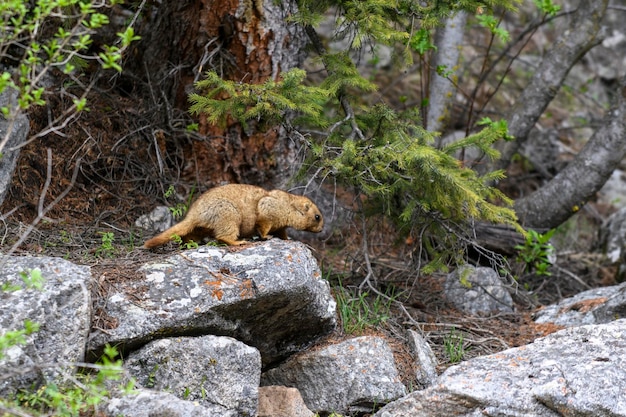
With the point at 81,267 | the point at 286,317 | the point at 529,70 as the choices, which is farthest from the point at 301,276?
the point at 529,70

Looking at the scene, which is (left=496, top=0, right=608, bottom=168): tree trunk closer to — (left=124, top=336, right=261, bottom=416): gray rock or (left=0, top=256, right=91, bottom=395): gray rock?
(left=124, top=336, right=261, bottom=416): gray rock

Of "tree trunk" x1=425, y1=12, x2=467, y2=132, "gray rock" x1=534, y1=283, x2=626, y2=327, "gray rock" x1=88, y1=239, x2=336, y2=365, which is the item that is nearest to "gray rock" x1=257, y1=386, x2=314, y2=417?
"gray rock" x1=88, y1=239, x2=336, y2=365

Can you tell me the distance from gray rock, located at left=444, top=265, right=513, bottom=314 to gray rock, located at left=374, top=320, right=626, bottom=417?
7.14 ft

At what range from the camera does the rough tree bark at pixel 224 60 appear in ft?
25.1

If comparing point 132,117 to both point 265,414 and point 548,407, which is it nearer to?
point 265,414

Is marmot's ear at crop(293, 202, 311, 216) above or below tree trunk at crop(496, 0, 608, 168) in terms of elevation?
below

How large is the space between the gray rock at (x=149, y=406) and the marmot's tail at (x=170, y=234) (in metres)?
1.55

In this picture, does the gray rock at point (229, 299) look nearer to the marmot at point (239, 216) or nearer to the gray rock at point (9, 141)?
the marmot at point (239, 216)

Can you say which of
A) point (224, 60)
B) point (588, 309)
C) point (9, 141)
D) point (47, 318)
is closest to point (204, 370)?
point (47, 318)

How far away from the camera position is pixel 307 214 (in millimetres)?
7496

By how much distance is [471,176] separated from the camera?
7.03 metres

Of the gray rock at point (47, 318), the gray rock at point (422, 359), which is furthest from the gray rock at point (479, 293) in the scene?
the gray rock at point (47, 318)

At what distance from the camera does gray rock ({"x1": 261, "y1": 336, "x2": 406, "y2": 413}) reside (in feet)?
21.1

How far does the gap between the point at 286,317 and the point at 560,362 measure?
2.14 m
